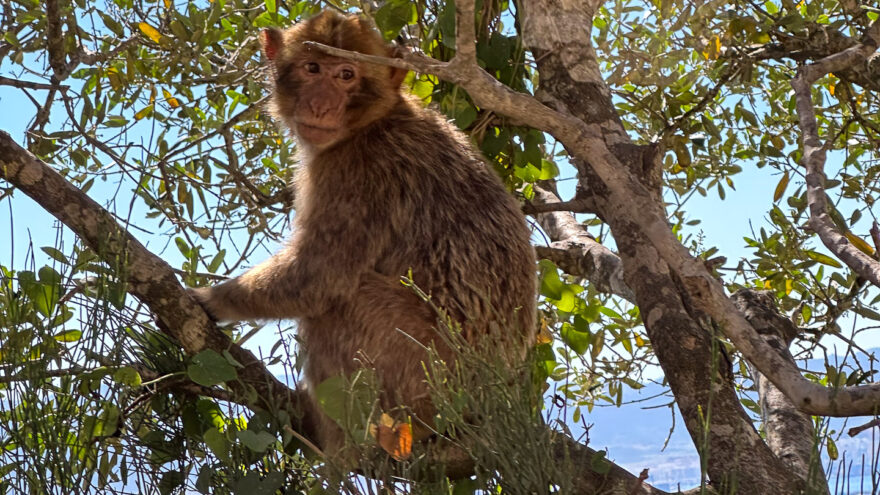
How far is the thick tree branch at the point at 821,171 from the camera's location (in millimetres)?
2790

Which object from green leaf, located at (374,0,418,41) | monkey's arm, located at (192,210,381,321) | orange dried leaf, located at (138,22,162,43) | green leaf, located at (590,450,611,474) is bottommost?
green leaf, located at (590,450,611,474)

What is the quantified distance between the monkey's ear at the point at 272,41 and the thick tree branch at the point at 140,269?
149 centimetres

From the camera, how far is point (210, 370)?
3.20 metres

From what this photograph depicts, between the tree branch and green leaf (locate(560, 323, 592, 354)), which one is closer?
the tree branch

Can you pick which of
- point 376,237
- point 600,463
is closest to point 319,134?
point 376,237

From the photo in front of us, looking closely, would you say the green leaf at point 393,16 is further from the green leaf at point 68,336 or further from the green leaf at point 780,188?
the green leaf at point 780,188

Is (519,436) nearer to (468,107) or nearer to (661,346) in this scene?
(661,346)

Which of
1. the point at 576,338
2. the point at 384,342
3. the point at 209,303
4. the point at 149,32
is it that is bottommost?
the point at 384,342

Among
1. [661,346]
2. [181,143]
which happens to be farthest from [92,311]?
[181,143]

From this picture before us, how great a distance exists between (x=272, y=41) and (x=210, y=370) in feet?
6.10

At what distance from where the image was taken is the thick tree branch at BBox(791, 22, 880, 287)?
110 inches

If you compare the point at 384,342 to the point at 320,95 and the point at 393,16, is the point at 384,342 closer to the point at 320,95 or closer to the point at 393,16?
the point at 320,95

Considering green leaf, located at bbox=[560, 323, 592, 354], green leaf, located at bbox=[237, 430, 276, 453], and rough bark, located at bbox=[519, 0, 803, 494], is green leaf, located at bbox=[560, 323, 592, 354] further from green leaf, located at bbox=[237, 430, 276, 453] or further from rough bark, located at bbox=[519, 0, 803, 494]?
green leaf, located at bbox=[237, 430, 276, 453]

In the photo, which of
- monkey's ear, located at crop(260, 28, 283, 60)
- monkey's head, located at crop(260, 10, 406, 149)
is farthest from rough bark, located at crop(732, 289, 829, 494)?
monkey's ear, located at crop(260, 28, 283, 60)
